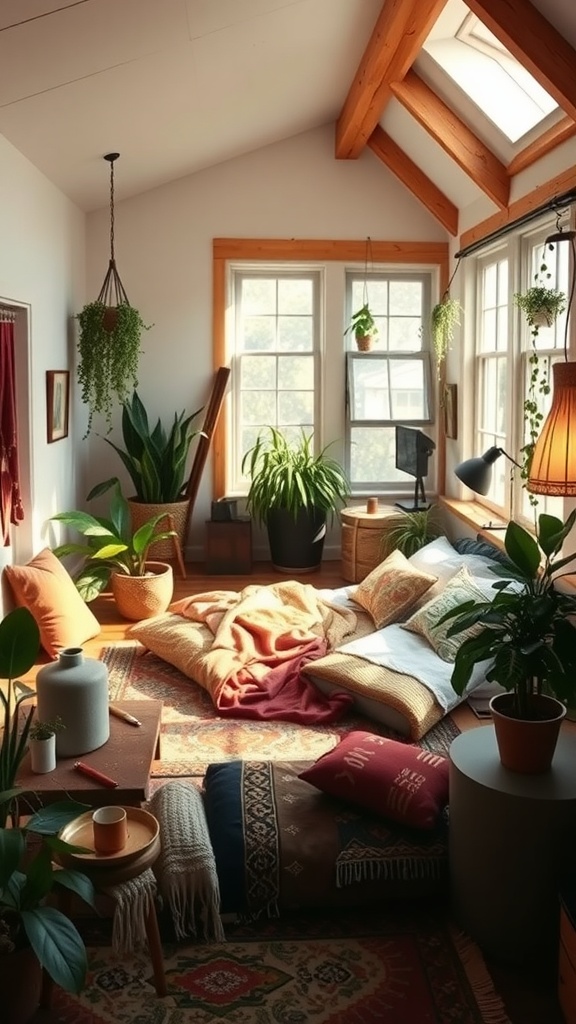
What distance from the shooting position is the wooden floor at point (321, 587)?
231 centimetres

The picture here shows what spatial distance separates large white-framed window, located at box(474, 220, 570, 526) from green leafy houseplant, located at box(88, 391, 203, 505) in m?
1.97

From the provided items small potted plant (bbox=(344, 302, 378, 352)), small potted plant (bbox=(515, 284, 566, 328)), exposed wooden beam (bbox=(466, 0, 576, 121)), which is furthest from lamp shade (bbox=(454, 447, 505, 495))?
small potted plant (bbox=(344, 302, 378, 352))

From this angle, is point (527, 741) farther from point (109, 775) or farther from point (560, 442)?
point (560, 442)

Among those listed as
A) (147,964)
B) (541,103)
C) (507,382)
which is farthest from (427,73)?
(147,964)

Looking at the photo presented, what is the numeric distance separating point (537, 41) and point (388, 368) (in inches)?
129

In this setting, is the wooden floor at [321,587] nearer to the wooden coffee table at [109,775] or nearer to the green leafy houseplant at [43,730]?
the wooden coffee table at [109,775]

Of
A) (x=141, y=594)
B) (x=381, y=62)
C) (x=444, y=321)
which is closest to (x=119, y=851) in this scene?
(x=141, y=594)

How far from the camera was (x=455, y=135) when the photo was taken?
17.4ft

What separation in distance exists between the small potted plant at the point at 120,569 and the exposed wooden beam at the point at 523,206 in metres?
2.67

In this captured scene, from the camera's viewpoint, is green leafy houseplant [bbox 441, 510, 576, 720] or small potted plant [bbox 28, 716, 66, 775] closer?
green leafy houseplant [bbox 441, 510, 576, 720]

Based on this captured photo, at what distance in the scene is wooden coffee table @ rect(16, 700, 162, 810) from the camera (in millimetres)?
2676

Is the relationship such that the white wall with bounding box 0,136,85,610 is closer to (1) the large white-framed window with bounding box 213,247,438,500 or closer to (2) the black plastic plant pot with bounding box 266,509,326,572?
(1) the large white-framed window with bounding box 213,247,438,500

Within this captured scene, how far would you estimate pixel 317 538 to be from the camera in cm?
664

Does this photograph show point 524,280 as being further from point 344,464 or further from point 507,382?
point 344,464
